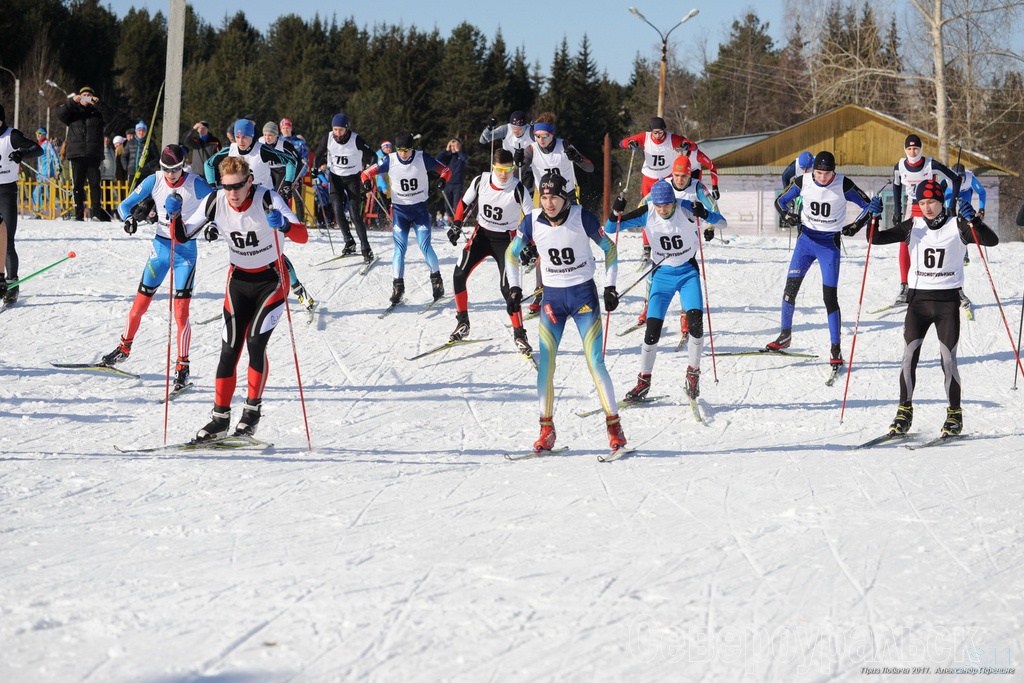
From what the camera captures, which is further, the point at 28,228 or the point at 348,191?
the point at 28,228

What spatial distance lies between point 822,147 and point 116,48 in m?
43.3

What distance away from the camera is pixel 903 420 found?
8.30 m

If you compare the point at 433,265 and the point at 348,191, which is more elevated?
the point at 348,191

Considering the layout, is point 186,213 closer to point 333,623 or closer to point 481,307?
point 481,307

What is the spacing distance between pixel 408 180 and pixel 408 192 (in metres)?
0.15

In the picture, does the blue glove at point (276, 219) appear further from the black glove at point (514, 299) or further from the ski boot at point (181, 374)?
the ski boot at point (181, 374)

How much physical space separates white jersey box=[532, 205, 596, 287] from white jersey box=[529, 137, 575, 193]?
4.56 meters

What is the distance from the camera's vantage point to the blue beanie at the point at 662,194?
927 centimetres

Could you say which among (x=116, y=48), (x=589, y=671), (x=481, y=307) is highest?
(x=116, y=48)

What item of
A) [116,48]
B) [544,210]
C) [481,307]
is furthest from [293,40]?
[544,210]

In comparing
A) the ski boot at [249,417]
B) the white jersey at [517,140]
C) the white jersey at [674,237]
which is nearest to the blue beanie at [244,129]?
the white jersey at [517,140]

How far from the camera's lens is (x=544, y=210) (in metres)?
7.59

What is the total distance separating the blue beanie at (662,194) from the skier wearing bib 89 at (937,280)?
2.00 meters

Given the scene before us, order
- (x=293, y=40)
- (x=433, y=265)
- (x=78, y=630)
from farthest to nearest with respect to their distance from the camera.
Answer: (x=293, y=40) → (x=433, y=265) → (x=78, y=630)
